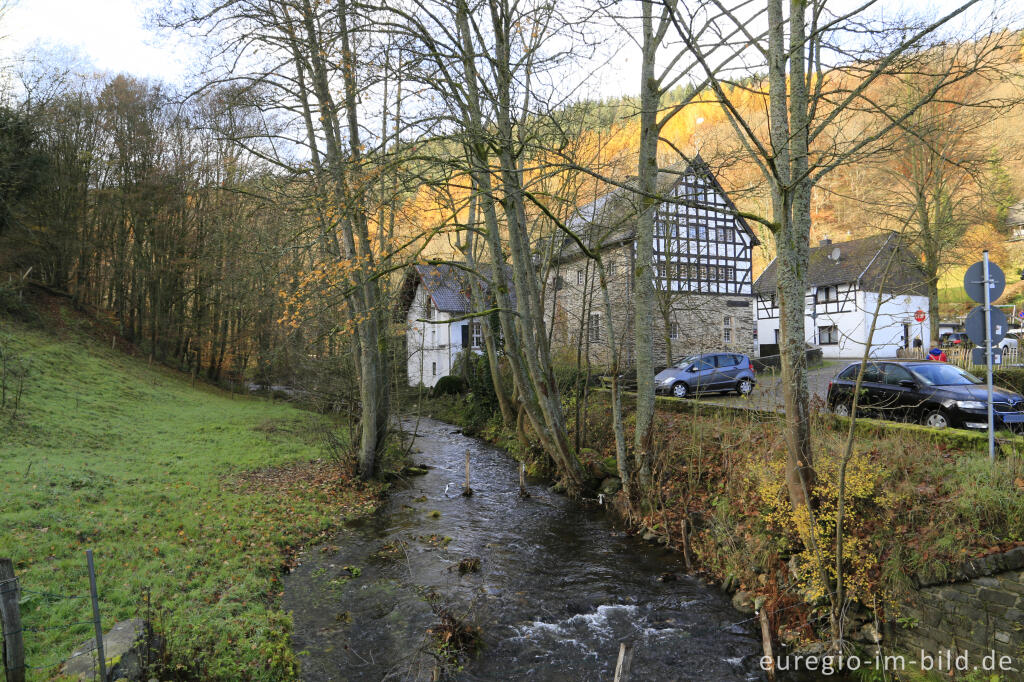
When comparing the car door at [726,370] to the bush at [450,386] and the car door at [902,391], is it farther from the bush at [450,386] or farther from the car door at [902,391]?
the bush at [450,386]

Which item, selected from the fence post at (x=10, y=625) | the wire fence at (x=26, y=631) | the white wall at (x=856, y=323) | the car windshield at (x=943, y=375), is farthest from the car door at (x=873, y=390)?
the white wall at (x=856, y=323)

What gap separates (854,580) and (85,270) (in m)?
34.5

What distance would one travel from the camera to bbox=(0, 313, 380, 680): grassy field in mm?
6121

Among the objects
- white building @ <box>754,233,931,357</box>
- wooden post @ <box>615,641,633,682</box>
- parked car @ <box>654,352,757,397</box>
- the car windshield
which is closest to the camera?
wooden post @ <box>615,641,633,682</box>

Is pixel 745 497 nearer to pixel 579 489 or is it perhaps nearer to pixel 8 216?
pixel 579 489

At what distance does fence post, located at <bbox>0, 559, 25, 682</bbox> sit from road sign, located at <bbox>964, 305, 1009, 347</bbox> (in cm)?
1018

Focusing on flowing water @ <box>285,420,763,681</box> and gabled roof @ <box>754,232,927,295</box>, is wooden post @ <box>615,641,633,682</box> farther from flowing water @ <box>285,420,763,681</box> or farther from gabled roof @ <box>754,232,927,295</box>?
gabled roof @ <box>754,232,927,295</box>

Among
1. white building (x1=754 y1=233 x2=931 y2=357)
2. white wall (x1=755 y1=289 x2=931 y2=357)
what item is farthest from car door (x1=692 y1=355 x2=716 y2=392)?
white building (x1=754 y1=233 x2=931 y2=357)

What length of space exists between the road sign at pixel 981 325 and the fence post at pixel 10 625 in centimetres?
1018

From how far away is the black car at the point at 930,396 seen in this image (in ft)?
34.0

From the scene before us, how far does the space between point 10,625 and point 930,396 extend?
11.9 meters

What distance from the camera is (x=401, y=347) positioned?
69.5ft

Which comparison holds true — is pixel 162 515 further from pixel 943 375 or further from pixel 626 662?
pixel 943 375

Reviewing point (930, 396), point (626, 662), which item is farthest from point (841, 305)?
point (626, 662)
